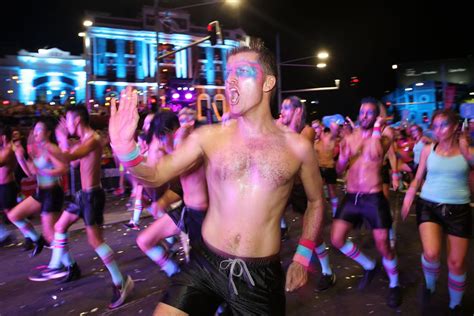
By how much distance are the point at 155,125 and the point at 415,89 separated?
5203cm

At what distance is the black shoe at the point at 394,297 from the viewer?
13.8 feet

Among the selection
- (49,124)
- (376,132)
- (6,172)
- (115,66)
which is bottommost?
(6,172)

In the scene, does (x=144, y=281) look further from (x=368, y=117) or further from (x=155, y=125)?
(x=368, y=117)

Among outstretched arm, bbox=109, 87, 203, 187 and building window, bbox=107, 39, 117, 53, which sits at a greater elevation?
building window, bbox=107, 39, 117, 53

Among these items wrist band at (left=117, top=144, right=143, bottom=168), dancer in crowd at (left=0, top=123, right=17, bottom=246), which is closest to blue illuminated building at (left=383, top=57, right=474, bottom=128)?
dancer in crowd at (left=0, top=123, right=17, bottom=246)

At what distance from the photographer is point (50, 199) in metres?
5.51

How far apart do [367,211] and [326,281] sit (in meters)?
1.01

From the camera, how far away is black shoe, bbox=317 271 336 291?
4.71 m

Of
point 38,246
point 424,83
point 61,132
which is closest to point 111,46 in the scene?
point 424,83

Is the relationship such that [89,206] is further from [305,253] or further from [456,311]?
[456,311]

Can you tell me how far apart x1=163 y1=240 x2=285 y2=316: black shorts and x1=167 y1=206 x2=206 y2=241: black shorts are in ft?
4.44

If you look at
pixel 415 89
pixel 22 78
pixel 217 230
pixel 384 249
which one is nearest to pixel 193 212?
pixel 217 230

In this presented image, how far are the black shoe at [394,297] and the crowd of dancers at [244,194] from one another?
0.01 metres

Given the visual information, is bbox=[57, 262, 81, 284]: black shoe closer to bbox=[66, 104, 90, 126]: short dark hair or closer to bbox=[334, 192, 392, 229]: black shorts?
bbox=[66, 104, 90, 126]: short dark hair
